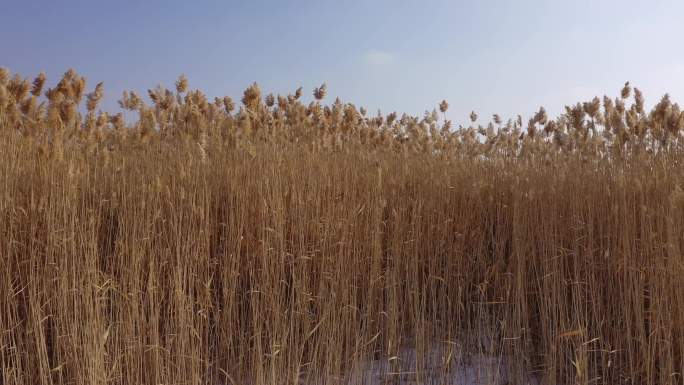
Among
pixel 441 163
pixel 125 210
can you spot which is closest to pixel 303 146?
pixel 441 163

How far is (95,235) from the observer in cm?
303

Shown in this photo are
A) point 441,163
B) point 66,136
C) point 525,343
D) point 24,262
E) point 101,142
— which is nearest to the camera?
point 24,262

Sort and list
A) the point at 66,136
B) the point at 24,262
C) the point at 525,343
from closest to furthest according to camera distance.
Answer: the point at 24,262, the point at 525,343, the point at 66,136

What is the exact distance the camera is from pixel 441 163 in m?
4.59

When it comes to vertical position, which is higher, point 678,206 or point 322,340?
point 678,206

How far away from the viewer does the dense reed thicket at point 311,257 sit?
286 centimetres

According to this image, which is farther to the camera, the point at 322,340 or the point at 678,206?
the point at 678,206

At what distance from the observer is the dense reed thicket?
113 inches

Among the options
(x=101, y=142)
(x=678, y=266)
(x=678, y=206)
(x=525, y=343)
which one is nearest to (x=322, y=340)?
(x=525, y=343)

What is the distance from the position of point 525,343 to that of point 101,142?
119 inches

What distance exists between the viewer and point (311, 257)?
3219 millimetres

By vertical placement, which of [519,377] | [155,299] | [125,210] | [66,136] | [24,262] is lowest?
[519,377]

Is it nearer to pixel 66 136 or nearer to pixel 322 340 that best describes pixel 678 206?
pixel 322 340

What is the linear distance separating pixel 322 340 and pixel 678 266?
1.75m
